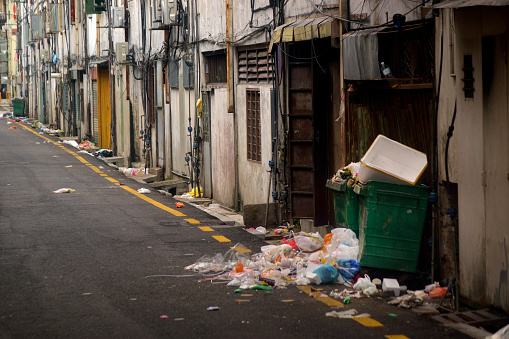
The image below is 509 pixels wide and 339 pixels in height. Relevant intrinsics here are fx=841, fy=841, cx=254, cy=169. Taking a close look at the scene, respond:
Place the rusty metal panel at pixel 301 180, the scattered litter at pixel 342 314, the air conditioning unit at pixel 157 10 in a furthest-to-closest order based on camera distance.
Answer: the air conditioning unit at pixel 157 10 < the rusty metal panel at pixel 301 180 < the scattered litter at pixel 342 314

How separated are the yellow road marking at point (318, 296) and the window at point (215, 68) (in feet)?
27.5

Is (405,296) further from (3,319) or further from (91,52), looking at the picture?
(91,52)

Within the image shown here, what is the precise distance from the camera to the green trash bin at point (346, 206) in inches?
348

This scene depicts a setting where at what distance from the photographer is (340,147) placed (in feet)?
36.3

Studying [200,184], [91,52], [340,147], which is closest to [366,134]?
[340,147]

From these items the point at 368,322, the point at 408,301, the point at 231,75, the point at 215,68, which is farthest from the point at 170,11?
the point at 368,322

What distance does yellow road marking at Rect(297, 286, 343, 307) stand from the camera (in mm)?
7629

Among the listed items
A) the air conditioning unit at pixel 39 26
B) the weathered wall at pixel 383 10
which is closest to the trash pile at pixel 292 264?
the weathered wall at pixel 383 10

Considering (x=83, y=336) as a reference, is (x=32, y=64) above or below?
above

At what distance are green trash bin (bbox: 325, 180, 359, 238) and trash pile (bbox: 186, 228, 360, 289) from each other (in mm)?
113

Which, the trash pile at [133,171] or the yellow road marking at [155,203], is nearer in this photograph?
the yellow road marking at [155,203]

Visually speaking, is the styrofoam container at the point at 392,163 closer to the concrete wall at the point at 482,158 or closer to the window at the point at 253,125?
the concrete wall at the point at 482,158

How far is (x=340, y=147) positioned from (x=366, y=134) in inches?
41.4

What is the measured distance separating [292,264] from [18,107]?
53599 millimetres
